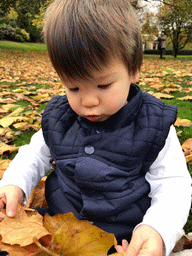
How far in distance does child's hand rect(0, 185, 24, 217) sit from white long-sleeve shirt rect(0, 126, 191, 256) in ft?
0.08

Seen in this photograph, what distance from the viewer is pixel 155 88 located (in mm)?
3402

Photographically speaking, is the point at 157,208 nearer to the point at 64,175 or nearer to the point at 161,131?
the point at 161,131

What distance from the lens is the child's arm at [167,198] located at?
85 cm

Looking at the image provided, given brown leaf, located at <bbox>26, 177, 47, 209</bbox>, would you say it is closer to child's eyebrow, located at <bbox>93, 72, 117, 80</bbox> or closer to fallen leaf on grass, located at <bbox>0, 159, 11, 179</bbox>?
fallen leaf on grass, located at <bbox>0, 159, 11, 179</bbox>

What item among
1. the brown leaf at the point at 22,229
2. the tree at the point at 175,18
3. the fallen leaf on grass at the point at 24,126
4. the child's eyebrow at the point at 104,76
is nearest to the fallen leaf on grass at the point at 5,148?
the fallen leaf on grass at the point at 24,126

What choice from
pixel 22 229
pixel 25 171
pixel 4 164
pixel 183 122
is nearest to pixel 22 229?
pixel 22 229

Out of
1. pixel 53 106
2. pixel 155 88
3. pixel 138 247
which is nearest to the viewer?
pixel 138 247

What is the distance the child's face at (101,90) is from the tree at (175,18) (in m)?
14.0

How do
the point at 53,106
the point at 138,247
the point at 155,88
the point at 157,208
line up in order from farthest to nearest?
1. the point at 155,88
2. the point at 53,106
3. the point at 157,208
4. the point at 138,247

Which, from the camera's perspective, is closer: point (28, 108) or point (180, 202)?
point (180, 202)

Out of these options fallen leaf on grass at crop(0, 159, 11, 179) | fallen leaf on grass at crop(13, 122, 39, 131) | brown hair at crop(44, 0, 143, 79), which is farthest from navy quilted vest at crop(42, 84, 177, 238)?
fallen leaf on grass at crop(13, 122, 39, 131)

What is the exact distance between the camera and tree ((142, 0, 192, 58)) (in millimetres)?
12593

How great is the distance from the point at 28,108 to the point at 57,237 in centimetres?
202

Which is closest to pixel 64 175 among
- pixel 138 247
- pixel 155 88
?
pixel 138 247
